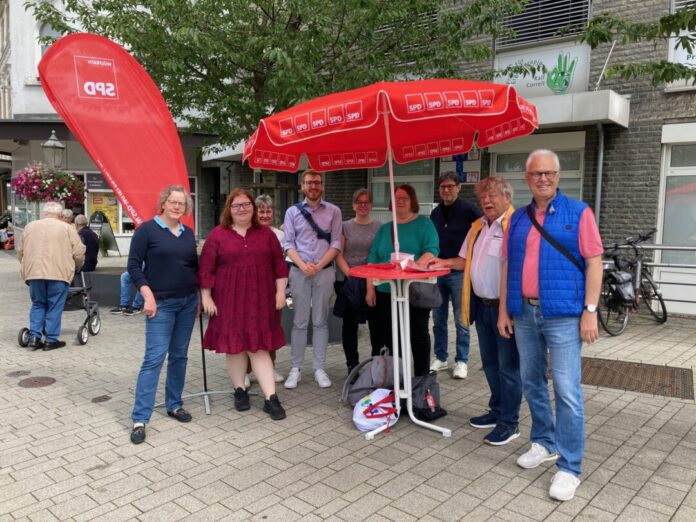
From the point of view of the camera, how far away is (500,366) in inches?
155

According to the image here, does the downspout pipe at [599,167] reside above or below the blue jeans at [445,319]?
above

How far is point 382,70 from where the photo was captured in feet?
24.3

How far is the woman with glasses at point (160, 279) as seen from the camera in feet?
13.4

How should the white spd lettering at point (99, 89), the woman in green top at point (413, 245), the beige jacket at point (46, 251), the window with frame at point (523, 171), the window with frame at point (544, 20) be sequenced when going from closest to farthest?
1. the woman in green top at point (413, 245)
2. the white spd lettering at point (99, 89)
3. the beige jacket at point (46, 251)
4. the window with frame at point (544, 20)
5. the window with frame at point (523, 171)

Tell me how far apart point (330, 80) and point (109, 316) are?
5198 mm

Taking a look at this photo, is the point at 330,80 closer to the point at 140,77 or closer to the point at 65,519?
the point at 140,77

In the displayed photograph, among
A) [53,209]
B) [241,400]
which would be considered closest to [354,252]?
[241,400]

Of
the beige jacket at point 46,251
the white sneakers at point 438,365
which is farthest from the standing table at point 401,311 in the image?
the beige jacket at point 46,251

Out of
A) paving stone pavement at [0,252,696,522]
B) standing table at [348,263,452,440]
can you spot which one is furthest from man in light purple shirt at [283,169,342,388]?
standing table at [348,263,452,440]

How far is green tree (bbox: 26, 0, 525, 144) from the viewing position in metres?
6.78

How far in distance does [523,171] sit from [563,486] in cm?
820

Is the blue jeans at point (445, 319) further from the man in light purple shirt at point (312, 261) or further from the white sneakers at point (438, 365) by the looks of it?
the man in light purple shirt at point (312, 261)

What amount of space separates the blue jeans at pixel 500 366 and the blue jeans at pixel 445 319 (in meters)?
1.40

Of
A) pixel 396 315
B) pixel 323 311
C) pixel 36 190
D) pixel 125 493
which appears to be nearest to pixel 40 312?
pixel 323 311
